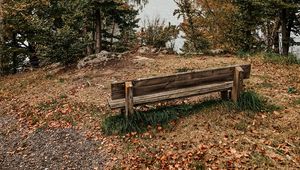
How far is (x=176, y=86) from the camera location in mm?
8891

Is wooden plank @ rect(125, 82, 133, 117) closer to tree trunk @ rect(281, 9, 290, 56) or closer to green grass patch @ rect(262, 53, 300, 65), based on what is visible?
green grass patch @ rect(262, 53, 300, 65)

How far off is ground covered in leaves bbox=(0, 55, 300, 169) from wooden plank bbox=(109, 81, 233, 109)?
0.61 meters

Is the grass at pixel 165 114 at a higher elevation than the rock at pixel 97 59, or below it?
below

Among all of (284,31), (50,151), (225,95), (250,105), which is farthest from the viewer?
(284,31)

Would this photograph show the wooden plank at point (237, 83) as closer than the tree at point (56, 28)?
Yes

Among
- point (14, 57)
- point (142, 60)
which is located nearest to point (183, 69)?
point (142, 60)

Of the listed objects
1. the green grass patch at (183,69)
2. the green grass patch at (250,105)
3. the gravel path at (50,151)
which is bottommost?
the gravel path at (50,151)

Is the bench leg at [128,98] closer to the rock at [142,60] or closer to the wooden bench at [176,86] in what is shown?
the wooden bench at [176,86]

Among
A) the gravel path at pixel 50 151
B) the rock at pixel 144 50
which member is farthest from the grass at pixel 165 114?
the rock at pixel 144 50

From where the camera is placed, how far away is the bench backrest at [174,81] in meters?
8.54

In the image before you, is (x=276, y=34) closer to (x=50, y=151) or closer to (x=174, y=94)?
(x=174, y=94)

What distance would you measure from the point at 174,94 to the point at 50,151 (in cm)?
361

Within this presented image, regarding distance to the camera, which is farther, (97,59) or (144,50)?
(144,50)

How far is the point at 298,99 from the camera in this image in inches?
394
